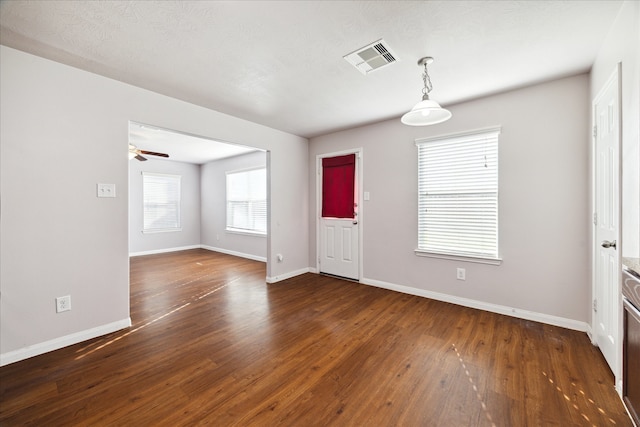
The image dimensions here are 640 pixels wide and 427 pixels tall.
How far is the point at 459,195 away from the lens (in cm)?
329

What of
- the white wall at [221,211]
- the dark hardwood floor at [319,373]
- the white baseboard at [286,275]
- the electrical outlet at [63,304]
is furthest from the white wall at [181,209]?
the electrical outlet at [63,304]

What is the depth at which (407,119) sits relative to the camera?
2250 mm

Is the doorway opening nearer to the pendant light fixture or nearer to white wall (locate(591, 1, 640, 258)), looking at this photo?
the pendant light fixture

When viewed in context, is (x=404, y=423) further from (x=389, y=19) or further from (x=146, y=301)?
(x=146, y=301)

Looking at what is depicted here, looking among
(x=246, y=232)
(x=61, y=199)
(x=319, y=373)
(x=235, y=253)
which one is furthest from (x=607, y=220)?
(x=235, y=253)

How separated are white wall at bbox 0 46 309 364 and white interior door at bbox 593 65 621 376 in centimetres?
412

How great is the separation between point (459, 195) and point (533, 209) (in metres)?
0.75

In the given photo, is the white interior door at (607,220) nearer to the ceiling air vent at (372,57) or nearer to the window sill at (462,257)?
the window sill at (462,257)

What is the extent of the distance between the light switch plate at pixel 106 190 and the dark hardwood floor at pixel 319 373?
140 cm

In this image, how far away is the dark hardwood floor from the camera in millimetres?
1576

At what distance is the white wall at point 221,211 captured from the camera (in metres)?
6.20

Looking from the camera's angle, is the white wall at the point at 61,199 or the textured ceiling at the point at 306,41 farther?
the white wall at the point at 61,199

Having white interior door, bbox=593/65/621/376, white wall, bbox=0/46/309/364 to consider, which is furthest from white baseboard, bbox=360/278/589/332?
white wall, bbox=0/46/309/364

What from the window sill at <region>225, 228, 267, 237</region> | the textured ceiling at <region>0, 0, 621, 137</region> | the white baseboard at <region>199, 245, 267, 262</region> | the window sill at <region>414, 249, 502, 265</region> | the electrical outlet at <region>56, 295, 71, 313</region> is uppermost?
the textured ceiling at <region>0, 0, 621, 137</region>
